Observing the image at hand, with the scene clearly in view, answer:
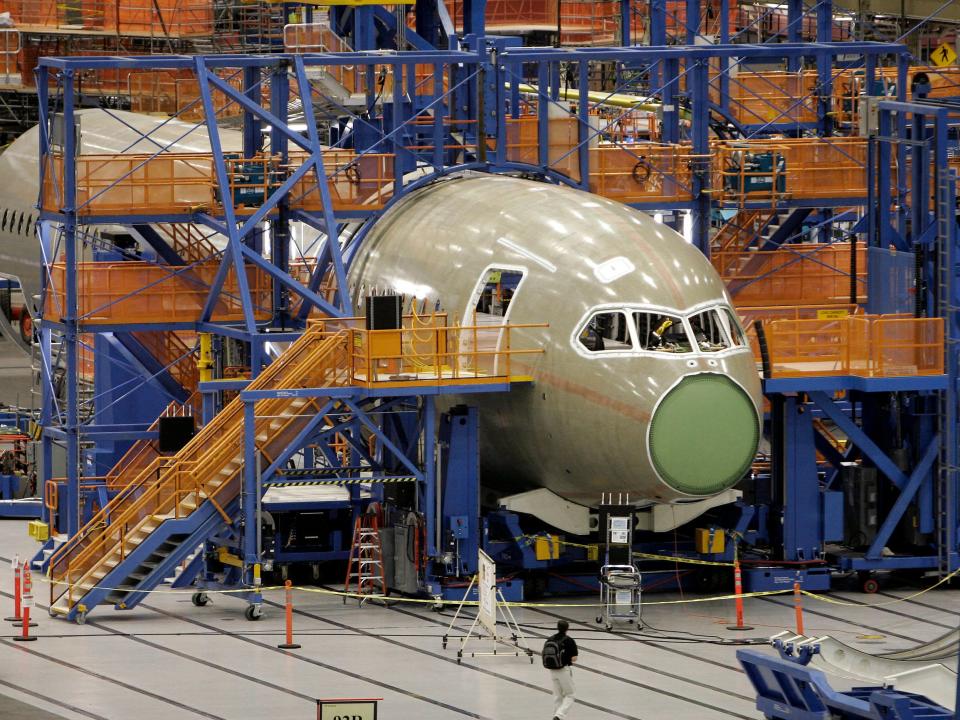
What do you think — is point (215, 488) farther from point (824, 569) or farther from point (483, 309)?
point (824, 569)

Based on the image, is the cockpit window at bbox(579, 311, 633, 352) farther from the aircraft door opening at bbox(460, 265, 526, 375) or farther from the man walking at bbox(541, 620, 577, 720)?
the man walking at bbox(541, 620, 577, 720)

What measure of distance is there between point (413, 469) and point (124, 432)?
8.74 meters

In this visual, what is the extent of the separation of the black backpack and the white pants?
0.13 meters

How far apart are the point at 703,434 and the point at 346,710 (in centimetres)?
1108

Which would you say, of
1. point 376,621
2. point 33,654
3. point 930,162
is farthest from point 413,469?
point 930,162

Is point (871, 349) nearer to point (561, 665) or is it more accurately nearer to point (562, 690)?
point (562, 690)

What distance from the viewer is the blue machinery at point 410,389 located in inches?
1666

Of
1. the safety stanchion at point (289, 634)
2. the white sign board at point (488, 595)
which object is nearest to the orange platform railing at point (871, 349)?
the white sign board at point (488, 595)

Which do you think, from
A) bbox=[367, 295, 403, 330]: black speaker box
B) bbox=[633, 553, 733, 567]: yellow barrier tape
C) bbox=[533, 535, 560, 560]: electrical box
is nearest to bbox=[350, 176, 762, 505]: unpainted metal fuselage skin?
bbox=[533, 535, 560, 560]: electrical box

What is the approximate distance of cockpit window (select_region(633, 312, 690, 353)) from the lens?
40.7m

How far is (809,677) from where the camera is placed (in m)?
31.8

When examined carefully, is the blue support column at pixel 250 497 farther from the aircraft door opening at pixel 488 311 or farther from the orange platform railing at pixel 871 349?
the orange platform railing at pixel 871 349

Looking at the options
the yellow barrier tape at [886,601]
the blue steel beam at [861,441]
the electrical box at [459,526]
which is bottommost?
the yellow barrier tape at [886,601]

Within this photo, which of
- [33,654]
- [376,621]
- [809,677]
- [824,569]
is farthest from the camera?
[824,569]
